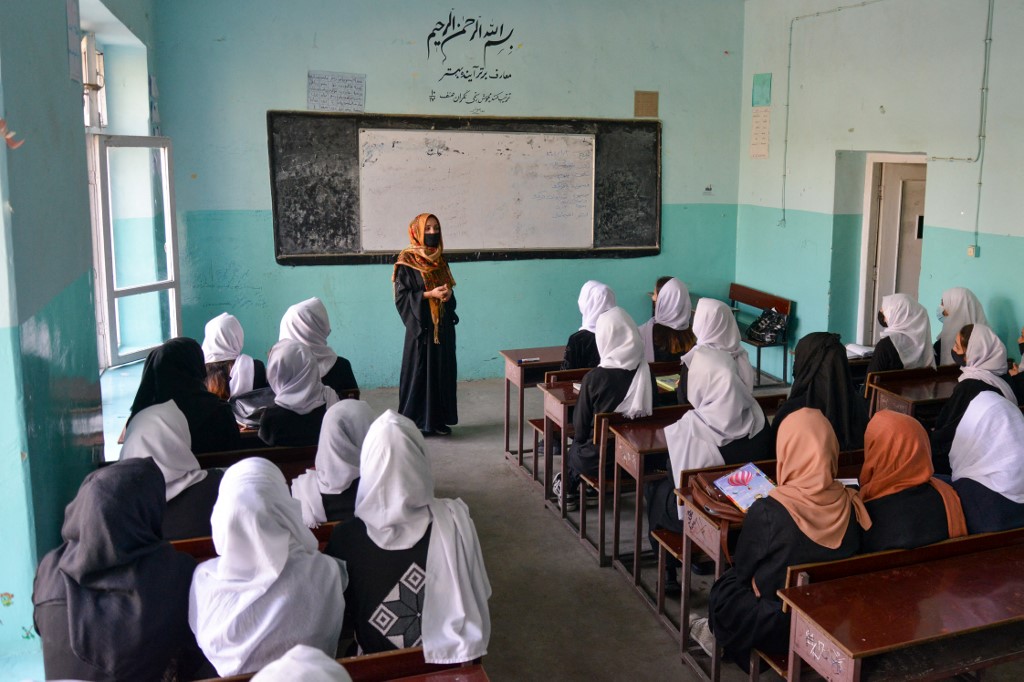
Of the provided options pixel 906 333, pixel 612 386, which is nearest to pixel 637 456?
pixel 612 386

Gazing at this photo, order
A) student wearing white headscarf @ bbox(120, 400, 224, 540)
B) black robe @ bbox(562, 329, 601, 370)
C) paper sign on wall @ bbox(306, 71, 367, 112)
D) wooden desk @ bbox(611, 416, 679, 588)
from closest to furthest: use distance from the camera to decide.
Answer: student wearing white headscarf @ bbox(120, 400, 224, 540), wooden desk @ bbox(611, 416, 679, 588), black robe @ bbox(562, 329, 601, 370), paper sign on wall @ bbox(306, 71, 367, 112)

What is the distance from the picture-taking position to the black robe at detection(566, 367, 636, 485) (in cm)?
433

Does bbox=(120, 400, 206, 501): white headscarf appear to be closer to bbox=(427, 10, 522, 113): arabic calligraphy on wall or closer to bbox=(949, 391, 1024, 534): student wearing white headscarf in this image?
bbox=(949, 391, 1024, 534): student wearing white headscarf

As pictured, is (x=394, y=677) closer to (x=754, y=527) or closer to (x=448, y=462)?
(x=754, y=527)

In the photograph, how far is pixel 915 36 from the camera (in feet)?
19.7

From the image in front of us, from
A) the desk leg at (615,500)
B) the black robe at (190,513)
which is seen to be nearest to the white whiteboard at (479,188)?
the desk leg at (615,500)

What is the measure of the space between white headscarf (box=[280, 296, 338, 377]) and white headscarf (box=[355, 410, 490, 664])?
248 centimetres

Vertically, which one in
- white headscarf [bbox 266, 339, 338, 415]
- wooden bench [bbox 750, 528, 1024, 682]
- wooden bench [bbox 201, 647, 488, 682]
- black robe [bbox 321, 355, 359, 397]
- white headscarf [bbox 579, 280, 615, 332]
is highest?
white headscarf [bbox 579, 280, 615, 332]

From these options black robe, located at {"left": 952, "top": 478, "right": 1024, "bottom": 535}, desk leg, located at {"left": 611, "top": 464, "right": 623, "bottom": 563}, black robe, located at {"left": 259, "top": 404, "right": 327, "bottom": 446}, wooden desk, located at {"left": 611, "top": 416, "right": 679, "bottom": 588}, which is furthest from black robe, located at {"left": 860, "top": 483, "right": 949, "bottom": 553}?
black robe, located at {"left": 259, "top": 404, "right": 327, "bottom": 446}

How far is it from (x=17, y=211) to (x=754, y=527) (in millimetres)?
2408

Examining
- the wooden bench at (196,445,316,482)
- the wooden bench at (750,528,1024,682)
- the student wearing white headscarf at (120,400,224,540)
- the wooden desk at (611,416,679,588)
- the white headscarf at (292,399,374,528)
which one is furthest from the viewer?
the wooden desk at (611,416,679,588)

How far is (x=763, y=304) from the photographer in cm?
778

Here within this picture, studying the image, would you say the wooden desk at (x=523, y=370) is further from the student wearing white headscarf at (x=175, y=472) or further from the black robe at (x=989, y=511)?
the black robe at (x=989, y=511)

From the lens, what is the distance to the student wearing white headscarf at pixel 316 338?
194 inches
